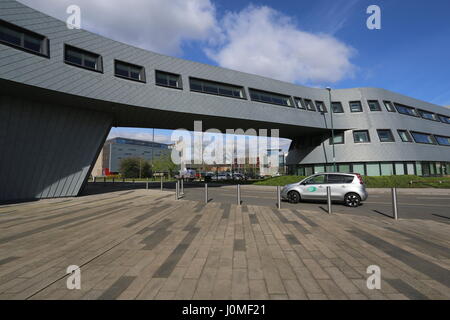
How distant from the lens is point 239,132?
25297 mm

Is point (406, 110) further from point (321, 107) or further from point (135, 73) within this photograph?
point (135, 73)

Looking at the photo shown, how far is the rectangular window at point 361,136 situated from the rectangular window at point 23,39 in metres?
30.7

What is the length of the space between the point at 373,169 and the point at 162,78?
25555 millimetres

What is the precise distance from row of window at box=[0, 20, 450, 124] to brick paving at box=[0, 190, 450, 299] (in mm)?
10151

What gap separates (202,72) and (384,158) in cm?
2322

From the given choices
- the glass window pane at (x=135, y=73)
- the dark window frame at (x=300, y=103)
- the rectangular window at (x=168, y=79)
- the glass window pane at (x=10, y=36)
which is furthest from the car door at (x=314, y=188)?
the glass window pane at (x=10, y=36)

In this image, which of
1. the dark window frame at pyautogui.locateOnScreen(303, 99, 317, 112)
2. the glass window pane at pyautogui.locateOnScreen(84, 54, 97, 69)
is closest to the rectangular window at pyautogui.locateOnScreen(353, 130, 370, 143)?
the dark window frame at pyautogui.locateOnScreen(303, 99, 317, 112)

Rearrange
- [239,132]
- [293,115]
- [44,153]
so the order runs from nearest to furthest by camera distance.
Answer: [44,153], [293,115], [239,132]

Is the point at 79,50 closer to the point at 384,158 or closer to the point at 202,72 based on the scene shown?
the point at 202,72

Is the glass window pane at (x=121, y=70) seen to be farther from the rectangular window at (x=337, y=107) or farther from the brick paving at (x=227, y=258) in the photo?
the rectangular window at (x=337, y=107)

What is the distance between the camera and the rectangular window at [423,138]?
28.7 meters

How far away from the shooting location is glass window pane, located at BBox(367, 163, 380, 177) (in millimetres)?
25531

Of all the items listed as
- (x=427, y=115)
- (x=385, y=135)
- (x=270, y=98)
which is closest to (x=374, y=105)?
(x=385, y=135)
